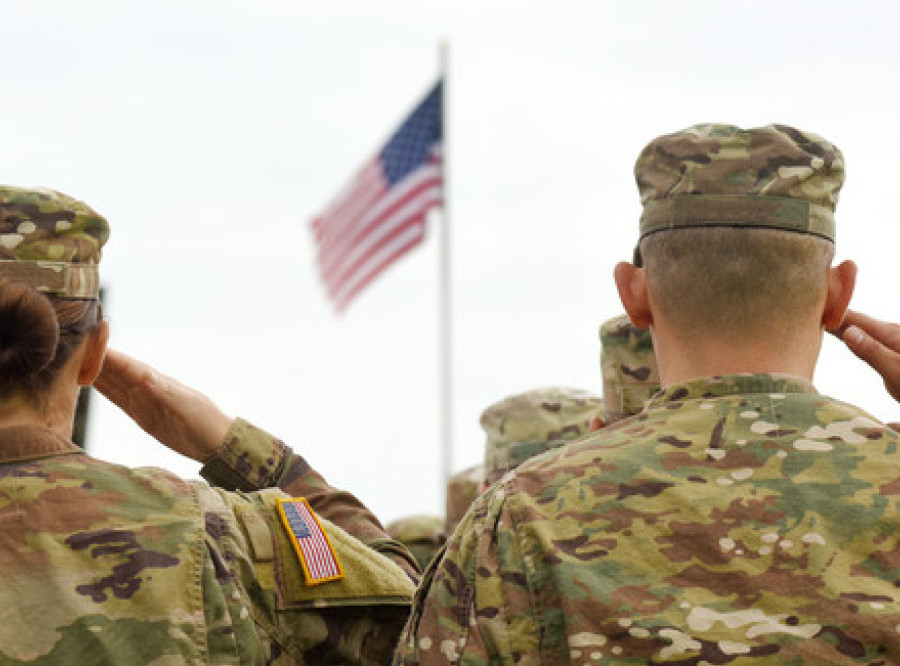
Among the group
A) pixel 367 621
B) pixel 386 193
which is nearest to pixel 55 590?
pixel 367 621

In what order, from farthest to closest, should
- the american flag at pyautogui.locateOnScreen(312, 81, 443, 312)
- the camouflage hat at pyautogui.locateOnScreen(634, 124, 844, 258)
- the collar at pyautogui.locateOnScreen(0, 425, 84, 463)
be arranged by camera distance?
the american flag at pyautogui.locateOnScreen(312, 81, 443, 312) → the camouflage hat at pyautogui.locateOnScreen(634, 124, 844, 258) → the collar at pyautogui.locateOnScreen(0, 425, 84, 463)

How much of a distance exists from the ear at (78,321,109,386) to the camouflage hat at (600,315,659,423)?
2164mm

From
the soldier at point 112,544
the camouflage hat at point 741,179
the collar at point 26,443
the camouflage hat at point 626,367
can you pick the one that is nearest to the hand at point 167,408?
the soldier at point 112,544

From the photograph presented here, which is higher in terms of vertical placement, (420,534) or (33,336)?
(33,336)

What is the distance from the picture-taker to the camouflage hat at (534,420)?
23.2ft

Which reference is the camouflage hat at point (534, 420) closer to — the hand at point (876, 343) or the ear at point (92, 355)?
the hand at point (876, 343)

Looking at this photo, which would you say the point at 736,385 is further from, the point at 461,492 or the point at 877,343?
the point at 461,492

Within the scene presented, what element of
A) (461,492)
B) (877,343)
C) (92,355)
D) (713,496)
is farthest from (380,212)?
(713,496)

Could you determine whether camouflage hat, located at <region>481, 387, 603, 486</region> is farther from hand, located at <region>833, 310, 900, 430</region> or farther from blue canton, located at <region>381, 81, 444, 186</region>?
blue canton, located at <region>381, 81, 444, 186</region>

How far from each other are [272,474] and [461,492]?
388cm

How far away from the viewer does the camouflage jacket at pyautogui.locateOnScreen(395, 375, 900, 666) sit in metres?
3.01

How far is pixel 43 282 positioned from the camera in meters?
3.34

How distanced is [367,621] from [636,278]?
976 mm

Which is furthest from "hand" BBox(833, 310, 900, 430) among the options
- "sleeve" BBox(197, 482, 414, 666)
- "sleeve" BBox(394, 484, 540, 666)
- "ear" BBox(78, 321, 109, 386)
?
"ear" BBox(78, 321, 109, 386)
